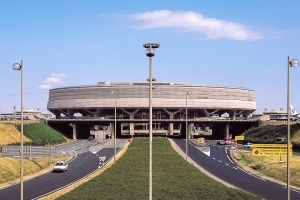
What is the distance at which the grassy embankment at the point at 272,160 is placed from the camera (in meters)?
59.2

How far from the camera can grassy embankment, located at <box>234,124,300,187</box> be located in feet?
194

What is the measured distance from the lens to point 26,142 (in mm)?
105500

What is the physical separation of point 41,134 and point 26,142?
65.7ft

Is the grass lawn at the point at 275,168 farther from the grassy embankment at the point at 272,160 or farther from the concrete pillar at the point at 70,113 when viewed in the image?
the concrete pillar at the point at 70,113

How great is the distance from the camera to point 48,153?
2650 inches

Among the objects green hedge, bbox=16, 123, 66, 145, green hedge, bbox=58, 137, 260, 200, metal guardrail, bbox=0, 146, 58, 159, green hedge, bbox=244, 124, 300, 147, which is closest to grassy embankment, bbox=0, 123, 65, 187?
green hedge, bbox=16, 123, 66, 145

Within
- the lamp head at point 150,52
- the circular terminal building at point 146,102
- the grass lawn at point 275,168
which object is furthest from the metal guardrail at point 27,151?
the circular terminal building at point 146,102

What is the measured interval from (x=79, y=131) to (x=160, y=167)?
115097mm

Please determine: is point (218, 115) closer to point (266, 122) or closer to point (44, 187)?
point (266, 122)

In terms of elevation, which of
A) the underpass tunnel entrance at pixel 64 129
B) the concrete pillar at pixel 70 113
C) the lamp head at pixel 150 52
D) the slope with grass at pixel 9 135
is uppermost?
the lamp head at pixel 150 52

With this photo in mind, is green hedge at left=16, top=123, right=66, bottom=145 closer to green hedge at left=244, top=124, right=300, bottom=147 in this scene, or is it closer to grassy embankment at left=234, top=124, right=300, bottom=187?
grassy embankment at left=234, top=124, right=300, bottom=187

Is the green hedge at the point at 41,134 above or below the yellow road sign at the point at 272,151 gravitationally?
below

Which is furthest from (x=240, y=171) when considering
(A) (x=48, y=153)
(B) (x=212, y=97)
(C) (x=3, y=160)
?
(B) (x=212, y=97)

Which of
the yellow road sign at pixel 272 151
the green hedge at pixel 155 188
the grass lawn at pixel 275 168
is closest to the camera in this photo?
the green hedge at pixel 155 188
